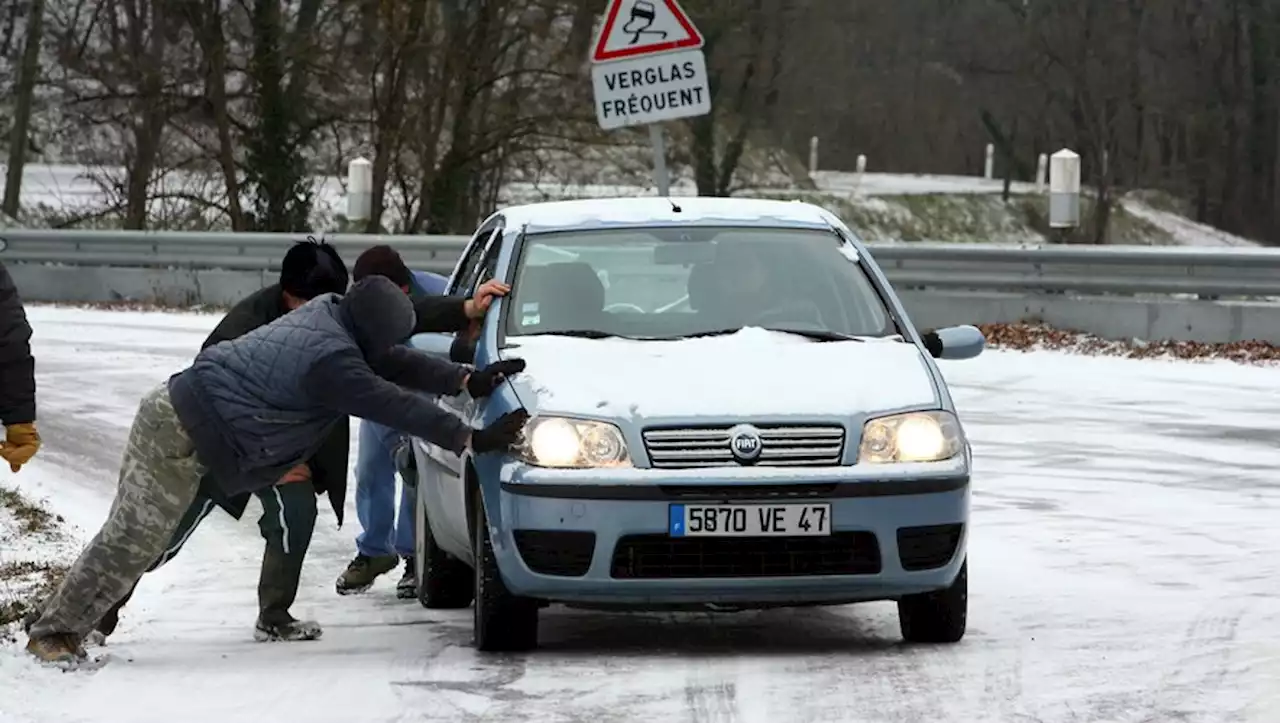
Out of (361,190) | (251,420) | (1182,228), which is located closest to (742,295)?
(251,420)

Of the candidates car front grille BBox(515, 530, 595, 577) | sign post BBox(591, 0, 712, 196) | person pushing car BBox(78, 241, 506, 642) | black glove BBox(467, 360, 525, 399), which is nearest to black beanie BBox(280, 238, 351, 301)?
person pushing car BBox(78, 241, 506, 642)

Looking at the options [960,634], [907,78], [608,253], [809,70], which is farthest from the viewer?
[907,78]

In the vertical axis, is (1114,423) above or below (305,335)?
below

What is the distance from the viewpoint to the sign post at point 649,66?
45.1 ft

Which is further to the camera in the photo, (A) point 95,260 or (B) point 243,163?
(B) point 243,163

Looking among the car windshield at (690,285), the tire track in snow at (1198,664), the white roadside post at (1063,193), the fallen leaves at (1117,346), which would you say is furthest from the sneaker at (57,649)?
the white roadside post at (1063,193)

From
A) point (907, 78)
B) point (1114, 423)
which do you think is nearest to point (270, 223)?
point (1114, 423)

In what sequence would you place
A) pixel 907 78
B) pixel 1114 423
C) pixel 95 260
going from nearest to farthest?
1. pixel 1114 423
2. pixel 95 260
3. pixel 907 78

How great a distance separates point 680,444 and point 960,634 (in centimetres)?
115

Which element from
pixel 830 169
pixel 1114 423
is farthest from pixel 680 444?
pixel 830 169

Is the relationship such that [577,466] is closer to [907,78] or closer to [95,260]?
[95,260]

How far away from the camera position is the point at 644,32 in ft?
45.3

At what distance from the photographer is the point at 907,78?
56.6 metres

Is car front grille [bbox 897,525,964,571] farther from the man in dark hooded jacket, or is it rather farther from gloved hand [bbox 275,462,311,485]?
gloved hand [bbox 275,462,311,485]
